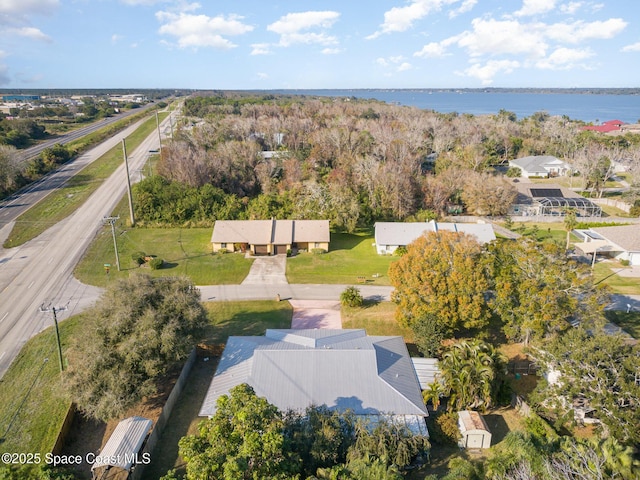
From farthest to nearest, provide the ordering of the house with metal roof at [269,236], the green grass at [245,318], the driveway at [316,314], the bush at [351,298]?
the house with metal roof at [269,236] → the bush at [351,298] → the driveway at [316,314] → the green grass at [245,318]

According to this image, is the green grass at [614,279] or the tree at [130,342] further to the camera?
the green grass at [614,279]

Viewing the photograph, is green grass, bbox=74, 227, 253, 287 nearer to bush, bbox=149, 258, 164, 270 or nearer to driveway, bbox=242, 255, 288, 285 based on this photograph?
bush, bbox=149, 258, 164, 270

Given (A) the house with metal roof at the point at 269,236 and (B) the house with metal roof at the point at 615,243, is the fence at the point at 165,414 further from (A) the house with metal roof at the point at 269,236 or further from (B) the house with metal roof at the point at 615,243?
(B) the house with metal roof at the point at 615,243

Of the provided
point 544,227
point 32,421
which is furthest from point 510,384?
point 544,227

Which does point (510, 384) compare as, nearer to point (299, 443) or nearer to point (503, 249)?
point (503, 249)

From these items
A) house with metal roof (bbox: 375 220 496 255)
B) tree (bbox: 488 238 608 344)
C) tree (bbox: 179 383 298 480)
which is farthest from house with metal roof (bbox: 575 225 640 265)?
tree (bbox: 179 383 298 480)

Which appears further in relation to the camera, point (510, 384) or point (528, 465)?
point (510, 384)

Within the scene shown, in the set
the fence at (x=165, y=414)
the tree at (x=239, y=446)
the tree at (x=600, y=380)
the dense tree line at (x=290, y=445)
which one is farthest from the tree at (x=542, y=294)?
the fence at (x=165, y=414)
